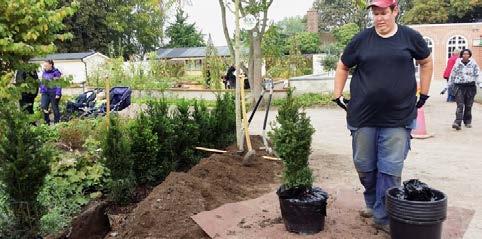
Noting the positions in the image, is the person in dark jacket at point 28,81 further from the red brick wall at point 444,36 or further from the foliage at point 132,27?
the foliage at point 132,27

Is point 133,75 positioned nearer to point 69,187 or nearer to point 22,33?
point 22,33

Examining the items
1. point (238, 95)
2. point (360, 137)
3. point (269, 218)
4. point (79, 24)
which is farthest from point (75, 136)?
point (79, 24)

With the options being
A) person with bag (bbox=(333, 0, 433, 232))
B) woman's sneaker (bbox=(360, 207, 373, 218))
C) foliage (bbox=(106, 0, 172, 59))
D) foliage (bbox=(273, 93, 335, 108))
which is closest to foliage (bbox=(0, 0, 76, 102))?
person with bag (bbox=(333, 0, 433, 232))

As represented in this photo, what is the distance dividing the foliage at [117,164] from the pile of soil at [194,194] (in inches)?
15.4

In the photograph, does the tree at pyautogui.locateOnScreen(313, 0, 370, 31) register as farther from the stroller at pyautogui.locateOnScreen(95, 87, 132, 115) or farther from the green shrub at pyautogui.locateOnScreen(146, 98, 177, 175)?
the green shrub at pyautogui.locateOnScreen(146, 98, 177, 175)

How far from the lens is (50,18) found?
18.2 ft

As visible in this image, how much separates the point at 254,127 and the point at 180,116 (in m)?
4.74

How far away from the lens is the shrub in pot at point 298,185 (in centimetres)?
364

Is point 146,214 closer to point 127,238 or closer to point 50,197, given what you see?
point 127,238

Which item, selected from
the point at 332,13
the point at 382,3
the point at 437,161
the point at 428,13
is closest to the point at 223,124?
the point at 437,161

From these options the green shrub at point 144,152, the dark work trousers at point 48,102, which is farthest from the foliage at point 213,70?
the green shrub at point 144,152

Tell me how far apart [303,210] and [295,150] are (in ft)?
1.57

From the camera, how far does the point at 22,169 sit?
11.6ft

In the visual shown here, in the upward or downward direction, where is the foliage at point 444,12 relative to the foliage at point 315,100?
upward
